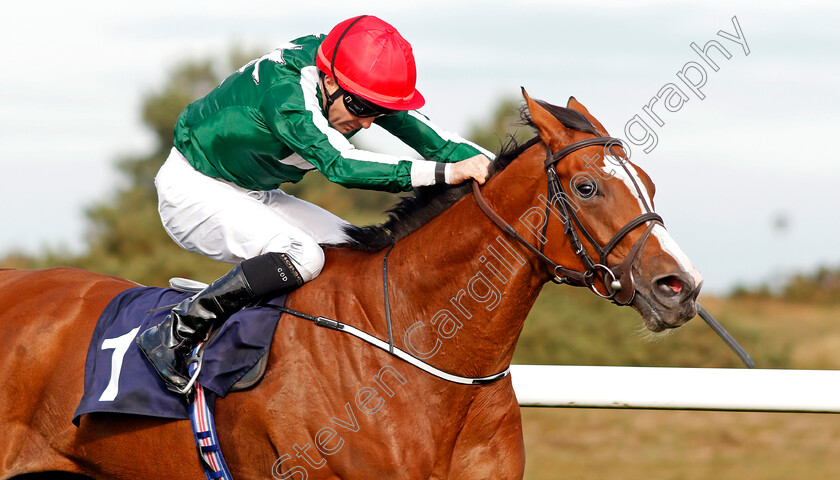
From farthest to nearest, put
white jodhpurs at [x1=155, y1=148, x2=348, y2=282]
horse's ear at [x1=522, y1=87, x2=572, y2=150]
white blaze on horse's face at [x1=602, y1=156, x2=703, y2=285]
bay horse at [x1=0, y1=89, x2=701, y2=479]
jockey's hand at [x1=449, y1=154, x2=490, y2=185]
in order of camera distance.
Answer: white jodhpurs at [x1=155, y1=148, x2=348, y2=282] < jockey's hand at [x1=449, y1=154, x2=490, y2=185] < horse's ear at [x1=522, y1=87, x2=572, y2=150] < bay horse at [x1=0, y1=89, x2=701, y2=479] < white blaze on horse's face at [x1=602, y1=156, x2=703, y2=285]

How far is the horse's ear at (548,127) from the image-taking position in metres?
2.74

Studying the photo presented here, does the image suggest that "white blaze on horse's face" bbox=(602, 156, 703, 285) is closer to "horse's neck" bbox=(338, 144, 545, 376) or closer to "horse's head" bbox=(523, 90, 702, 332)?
"horse's head" bbox=(523, 90, 702, 332)

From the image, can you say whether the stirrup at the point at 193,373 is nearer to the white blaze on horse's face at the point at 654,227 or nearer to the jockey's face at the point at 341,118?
the jockey's face at the point at 341,118

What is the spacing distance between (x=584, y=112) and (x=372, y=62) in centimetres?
80

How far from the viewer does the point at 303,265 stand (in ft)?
9.87

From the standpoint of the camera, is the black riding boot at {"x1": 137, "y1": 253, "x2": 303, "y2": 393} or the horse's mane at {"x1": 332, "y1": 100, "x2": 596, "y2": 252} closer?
the horse's mane at {"x1": 332, "y1": 100, "x2": 596, "y2": 252}

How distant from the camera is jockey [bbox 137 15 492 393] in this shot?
2.90 meters

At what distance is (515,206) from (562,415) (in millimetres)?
6219

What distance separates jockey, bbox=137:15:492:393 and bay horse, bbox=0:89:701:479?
191 mm

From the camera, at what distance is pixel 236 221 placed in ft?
10.5

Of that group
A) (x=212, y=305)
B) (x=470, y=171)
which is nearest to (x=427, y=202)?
(x=470, y=171)

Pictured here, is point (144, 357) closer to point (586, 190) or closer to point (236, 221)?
point (236, 221)

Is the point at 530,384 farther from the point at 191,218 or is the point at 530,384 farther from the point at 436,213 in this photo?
the point at 191,218

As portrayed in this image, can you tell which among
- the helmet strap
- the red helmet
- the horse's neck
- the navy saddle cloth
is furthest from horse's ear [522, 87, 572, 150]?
the navy saddle cloth
